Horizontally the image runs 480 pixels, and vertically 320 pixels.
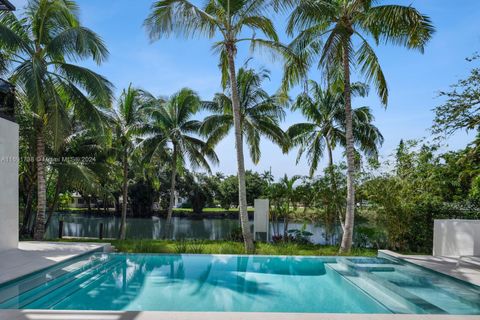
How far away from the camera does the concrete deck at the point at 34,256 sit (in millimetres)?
6474

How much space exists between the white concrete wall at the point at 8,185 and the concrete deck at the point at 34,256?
366 millimetres

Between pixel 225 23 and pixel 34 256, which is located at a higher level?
pixel 225 23

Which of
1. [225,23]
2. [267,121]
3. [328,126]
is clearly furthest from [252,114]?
[225,23]

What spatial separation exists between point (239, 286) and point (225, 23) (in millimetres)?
6853

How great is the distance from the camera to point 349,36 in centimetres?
981

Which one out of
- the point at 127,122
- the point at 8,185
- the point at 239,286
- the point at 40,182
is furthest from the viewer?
the point at 127,122

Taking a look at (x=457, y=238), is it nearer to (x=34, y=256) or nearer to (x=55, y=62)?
(x=34, y=256)

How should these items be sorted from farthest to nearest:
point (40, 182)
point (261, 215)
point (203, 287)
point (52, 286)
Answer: point (261, 215), point (40, 182), point (203, 287), point (52, 286)

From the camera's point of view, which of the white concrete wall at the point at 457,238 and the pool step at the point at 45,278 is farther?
the white concrete wall at the point at 457,238

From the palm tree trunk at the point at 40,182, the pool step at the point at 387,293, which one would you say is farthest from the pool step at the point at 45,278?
the pool step at the point at 387,293

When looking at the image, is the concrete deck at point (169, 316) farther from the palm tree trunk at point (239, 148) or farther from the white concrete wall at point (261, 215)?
the white concrete wall at point (261, 215)

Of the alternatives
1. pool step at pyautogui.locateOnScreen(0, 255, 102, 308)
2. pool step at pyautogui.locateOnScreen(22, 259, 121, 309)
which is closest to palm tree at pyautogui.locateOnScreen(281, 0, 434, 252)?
pool step at pyautogui.locateOnScreen(22, 259, 121, 309)

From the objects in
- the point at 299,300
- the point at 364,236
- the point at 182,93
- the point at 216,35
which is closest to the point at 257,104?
the point at 182,93

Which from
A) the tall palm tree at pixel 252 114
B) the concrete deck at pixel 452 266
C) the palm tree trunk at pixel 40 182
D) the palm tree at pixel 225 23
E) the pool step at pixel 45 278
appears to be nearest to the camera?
the pool step at pixel 45 278
